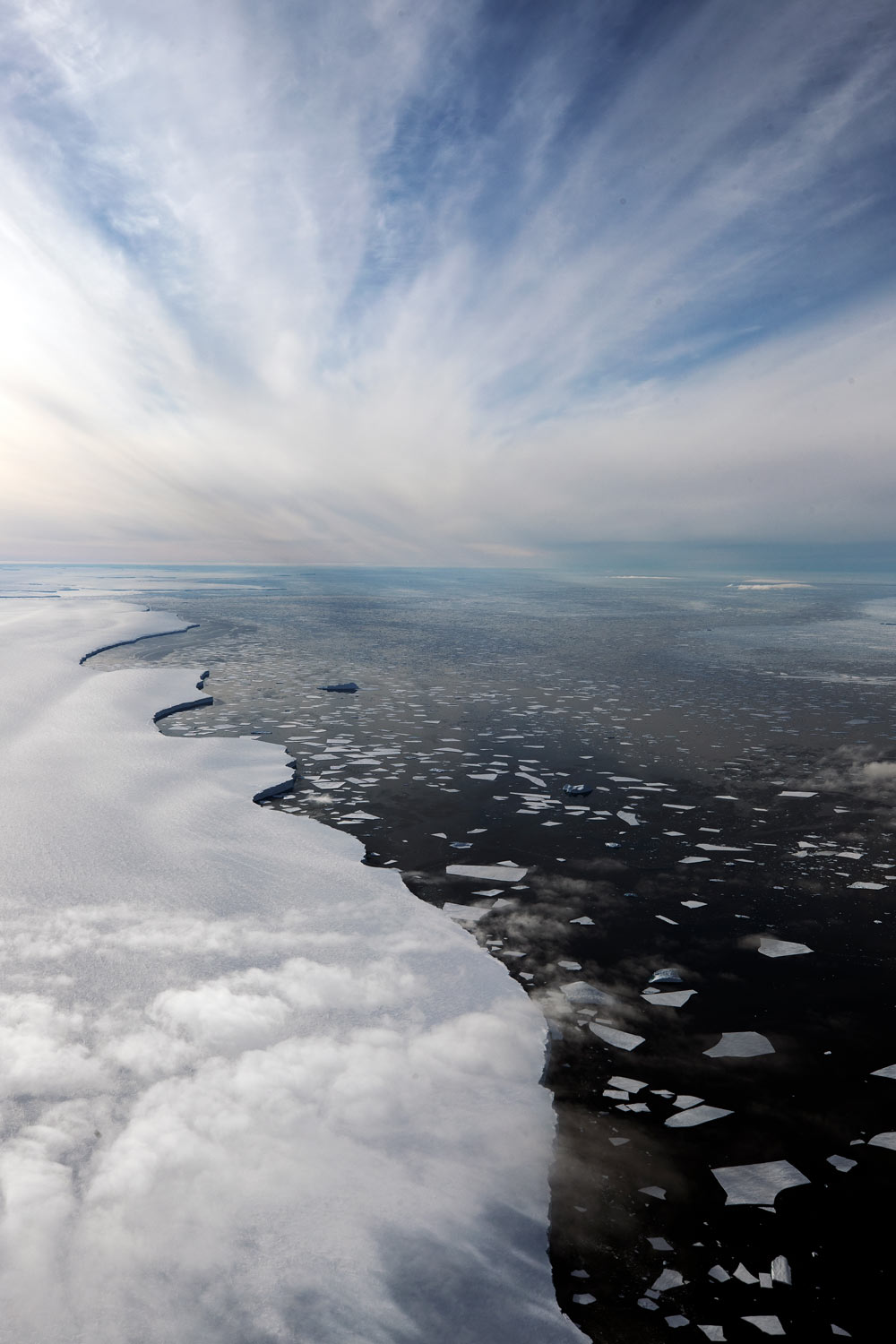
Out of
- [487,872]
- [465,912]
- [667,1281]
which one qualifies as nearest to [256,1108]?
[667,1281]

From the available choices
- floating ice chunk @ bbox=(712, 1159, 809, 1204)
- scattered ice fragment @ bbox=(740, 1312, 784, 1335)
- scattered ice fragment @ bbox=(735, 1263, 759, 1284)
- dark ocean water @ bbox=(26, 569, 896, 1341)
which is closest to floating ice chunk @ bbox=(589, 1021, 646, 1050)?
dark ocean water @ bbox=(26, 569, 896, 1341)

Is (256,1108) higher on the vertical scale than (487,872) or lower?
higher

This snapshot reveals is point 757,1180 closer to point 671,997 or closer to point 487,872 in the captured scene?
point 671,997

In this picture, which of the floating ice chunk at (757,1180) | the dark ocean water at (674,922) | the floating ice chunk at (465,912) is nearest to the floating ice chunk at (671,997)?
the dark ocean water at (674,922)

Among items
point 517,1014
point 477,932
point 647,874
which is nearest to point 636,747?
point 647,874

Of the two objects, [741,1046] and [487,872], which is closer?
[741,1046]

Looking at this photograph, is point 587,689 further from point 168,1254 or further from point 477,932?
point 168,1254

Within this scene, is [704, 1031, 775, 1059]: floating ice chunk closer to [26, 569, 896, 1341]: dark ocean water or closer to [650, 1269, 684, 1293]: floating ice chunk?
[26, 569, 896, 1341]: dark ocean water
